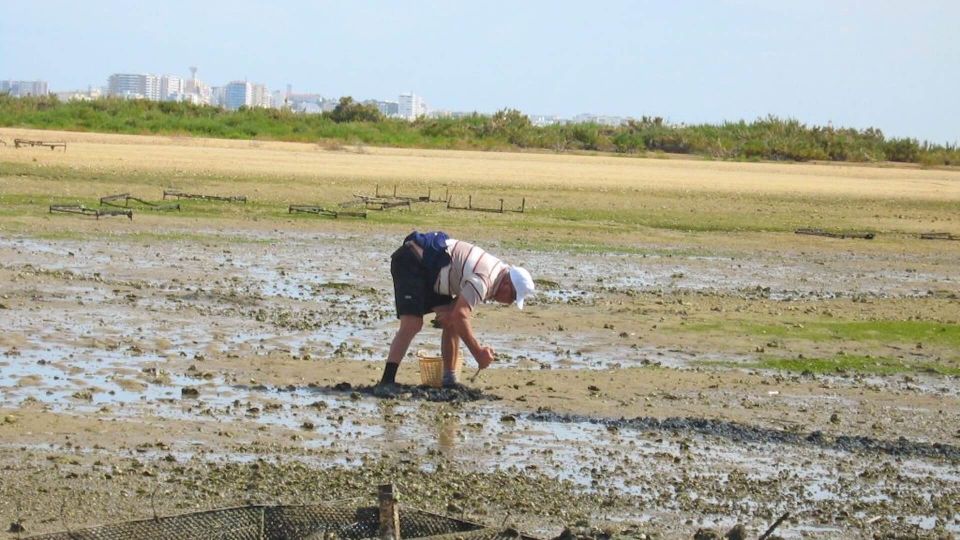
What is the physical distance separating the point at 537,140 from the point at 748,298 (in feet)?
133

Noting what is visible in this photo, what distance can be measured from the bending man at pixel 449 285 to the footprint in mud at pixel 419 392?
0.31 feet

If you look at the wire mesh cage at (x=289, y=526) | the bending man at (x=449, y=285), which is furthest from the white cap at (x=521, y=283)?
the wire mesh cage at (x=289, y=526)

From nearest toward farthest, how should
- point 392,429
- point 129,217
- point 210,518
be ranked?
point 210,518, point 392,429, point 129,217

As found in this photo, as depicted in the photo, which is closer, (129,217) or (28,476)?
(28,476)

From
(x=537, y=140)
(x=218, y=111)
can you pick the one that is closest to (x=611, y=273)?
→ (x=537, y=140)

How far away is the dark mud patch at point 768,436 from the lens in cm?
1041

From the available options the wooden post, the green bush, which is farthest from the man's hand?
the green bush

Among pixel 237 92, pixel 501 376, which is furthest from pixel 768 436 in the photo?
pixel 237 92

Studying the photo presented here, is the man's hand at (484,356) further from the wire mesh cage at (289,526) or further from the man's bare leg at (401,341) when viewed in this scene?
the wire mesh cage at (289,526)

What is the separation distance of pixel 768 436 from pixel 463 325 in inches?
87.0

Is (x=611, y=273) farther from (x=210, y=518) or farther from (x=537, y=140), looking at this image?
(x=537, y=140)

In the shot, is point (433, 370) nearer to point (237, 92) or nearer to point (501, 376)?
point (501, 376)

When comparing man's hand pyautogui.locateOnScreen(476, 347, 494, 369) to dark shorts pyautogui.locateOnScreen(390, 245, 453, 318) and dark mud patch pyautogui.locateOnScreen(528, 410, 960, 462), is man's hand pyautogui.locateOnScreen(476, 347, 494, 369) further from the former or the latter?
dark mud patch pyautogui.locateOnScreen(528, 410, 960, 462)

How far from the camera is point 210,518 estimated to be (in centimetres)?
725
